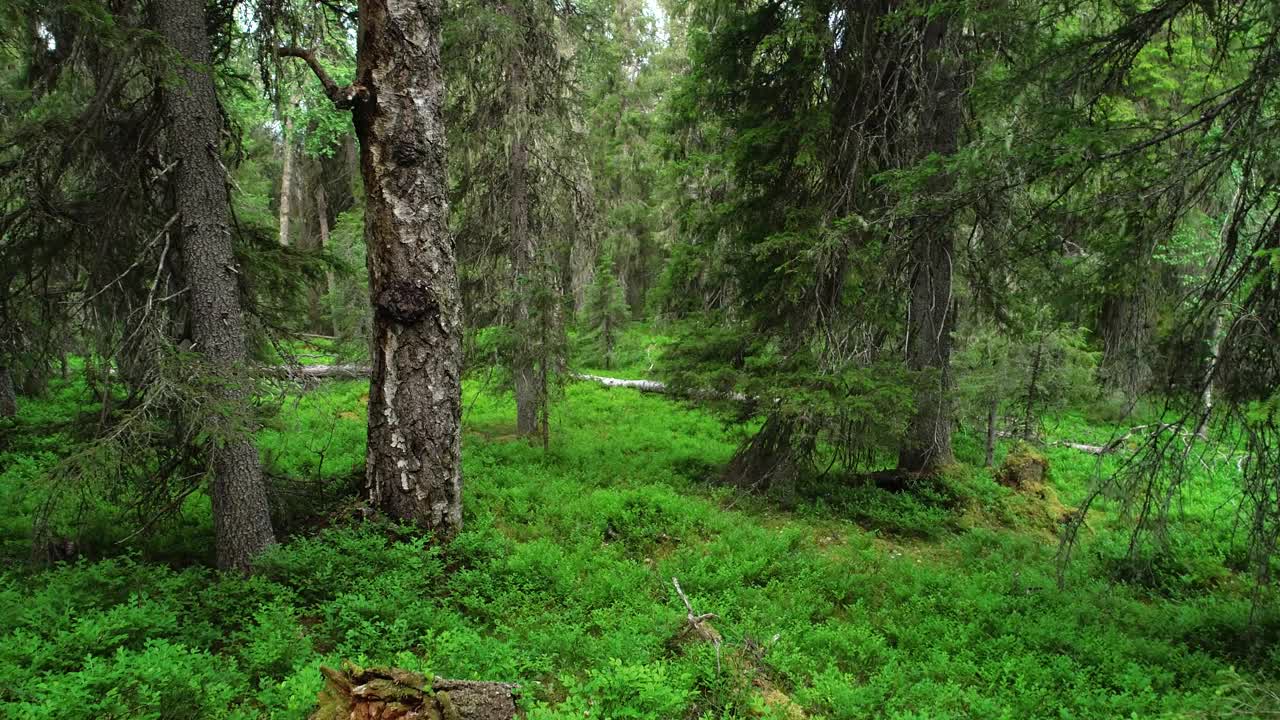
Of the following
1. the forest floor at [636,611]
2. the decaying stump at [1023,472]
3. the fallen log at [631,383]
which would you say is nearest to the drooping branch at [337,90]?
the forest floor at [636,611]

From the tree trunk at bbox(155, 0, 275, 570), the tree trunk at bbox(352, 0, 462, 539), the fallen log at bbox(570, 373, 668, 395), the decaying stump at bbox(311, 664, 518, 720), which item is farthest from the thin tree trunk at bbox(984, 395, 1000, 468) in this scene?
the tree trunk at bbox(155, 0, 275, 570)

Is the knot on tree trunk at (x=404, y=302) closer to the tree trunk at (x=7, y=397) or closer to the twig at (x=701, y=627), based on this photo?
the twig at (x=701, y=627)

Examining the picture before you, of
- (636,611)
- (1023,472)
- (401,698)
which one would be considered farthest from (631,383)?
(401,698)

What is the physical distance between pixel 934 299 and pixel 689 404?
3812 millimetres

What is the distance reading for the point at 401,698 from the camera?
128 inches

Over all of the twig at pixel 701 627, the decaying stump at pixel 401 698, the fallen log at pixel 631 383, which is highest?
the fallen log at pixel 631 383

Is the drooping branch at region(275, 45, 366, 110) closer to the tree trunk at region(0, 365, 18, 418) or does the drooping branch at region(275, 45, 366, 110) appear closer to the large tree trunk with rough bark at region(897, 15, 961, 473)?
the large tree trunk with rough bark at region(897, 15, 961, 473)

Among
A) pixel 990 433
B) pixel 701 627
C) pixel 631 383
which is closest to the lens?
pixel 701 627

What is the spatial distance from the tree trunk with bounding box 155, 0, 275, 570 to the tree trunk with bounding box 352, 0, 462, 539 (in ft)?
3.36

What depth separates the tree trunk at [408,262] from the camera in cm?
575

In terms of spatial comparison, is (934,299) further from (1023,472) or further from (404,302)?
(404,302)

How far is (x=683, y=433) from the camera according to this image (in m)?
13.9

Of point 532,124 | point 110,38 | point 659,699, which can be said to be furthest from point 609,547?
point 532,124

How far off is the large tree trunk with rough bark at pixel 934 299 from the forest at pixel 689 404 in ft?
0.29
